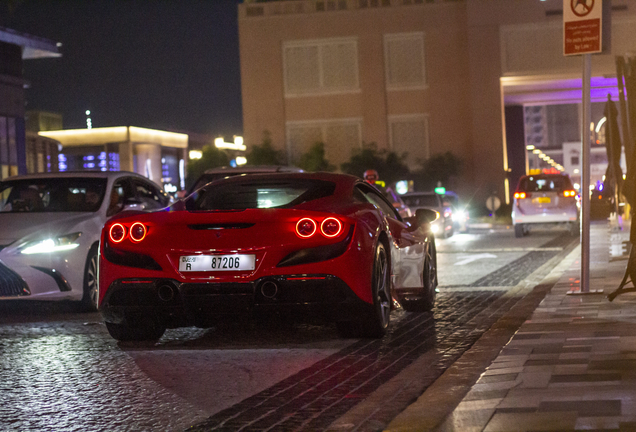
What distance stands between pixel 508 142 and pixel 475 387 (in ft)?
226

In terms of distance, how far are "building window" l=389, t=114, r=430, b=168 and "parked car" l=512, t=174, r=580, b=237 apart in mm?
34492

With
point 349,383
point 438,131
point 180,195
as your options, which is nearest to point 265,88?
point 438,131

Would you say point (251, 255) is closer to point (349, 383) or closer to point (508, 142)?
point (349, 383)

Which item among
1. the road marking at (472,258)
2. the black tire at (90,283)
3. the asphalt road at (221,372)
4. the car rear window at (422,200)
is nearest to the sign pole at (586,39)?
the asphalt road at (221,372)

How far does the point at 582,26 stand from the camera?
984cm

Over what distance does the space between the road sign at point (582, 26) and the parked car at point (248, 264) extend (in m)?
3.41

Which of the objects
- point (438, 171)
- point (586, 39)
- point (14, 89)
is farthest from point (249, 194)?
point (438, 171)

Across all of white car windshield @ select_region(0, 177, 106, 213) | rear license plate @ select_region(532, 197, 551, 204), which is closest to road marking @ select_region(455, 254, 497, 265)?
white car windshield @ select_region(0, 177, 106, 213)

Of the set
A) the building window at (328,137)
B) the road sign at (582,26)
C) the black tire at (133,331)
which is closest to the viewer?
the black tire at (133,331)

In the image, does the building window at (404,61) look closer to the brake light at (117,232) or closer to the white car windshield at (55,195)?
the white car windshield at (55,195)

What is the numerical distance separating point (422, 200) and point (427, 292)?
71.5ft

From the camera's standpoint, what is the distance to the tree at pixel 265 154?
62000 mm

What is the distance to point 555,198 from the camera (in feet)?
89.5

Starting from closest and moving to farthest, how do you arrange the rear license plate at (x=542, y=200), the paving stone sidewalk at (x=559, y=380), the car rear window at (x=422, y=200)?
the paving stone sidewalk at (x=559, y=380) < the rear license plate at (x=542, y=200) < the car rear window at (x=422, y=200)
